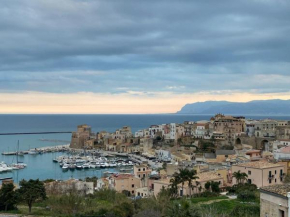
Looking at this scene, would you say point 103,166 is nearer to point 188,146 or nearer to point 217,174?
point 188,146

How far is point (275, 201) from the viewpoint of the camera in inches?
396

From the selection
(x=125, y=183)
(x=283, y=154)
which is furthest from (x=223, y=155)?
(x=125, y=183)

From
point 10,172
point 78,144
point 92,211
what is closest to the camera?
point 92,211

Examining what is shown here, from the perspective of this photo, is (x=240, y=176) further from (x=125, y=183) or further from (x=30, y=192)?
(x=30, y=192)

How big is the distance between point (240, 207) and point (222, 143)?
156 ft

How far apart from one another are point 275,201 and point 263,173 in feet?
52.6

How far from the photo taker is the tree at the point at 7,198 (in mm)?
22047

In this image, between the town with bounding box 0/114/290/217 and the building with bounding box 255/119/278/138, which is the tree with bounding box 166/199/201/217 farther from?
the building with bounding box 255/119/278/138

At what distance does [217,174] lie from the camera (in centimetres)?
2830

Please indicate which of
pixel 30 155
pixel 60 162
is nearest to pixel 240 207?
pixel 60 162

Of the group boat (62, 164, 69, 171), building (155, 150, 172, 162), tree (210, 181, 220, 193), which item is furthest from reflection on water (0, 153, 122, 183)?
tree (210, 181, 220, 193)

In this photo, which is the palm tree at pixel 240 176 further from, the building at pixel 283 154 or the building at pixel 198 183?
the building at pixel 283 154

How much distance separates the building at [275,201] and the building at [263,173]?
1535 cm

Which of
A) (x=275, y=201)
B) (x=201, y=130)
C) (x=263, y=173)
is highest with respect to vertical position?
(x=275, y=201)
